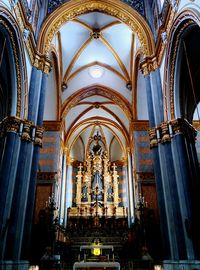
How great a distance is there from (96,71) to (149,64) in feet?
23.1

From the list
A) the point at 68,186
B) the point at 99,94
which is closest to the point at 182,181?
the point at 99,94

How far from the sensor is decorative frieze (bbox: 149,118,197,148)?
306 inches

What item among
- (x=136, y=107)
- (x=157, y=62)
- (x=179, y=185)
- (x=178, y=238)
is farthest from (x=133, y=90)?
(x=178, y=238)

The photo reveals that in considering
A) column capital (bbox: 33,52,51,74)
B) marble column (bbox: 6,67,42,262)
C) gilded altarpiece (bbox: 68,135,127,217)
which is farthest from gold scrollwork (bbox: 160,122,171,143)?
gilded altarpiece (bbox: 68,135,127,217)

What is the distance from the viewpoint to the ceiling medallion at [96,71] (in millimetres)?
16031

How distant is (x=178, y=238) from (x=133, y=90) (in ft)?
33.4

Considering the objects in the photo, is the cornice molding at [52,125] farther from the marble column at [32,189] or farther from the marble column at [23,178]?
the marble column at [23,178]

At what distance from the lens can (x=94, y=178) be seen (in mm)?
21500

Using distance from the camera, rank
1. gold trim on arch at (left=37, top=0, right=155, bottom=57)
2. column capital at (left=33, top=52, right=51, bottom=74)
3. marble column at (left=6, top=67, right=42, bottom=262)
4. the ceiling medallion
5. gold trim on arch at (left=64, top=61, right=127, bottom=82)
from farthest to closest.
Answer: the ceiling medallion < gold trim on arch at (left=64, top=61, right=127, bottom=82) < gold trim on arch at (left=37, top=0, right=155, bottom=57) < column capital at (left=33, top=52, right=51, bottom=74) < marble column at (left=6, top=67, right=42, bottom=262)

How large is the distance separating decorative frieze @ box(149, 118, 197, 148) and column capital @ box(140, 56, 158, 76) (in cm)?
258

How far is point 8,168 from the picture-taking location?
6.92m

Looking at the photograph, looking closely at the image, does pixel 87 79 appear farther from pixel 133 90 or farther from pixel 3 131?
pixel 3 131

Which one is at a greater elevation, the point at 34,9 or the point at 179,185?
the point at 34,9

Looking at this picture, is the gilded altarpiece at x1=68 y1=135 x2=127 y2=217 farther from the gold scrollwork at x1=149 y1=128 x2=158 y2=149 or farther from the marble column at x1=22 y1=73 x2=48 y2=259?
the marble column at x1=22 y1=73 x2=48 y2=259
